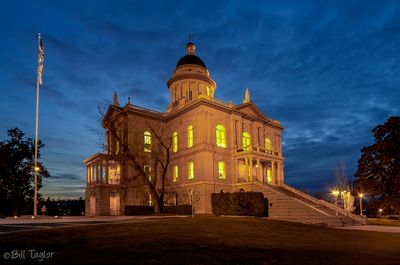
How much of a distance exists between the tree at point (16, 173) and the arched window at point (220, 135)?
84.2 ft

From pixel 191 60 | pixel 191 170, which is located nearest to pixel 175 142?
pixel 191 170

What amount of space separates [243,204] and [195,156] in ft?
41.1

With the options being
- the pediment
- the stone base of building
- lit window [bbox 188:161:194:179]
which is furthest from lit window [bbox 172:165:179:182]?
the pediment

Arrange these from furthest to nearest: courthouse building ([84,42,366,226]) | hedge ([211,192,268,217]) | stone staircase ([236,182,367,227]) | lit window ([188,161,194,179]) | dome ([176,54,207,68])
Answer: dome ([176,54,207,68]) → lit window ([188,161,194,179]) → courthouse building ([84,42,366,226]) → stone staircase ([236,182,367,227]) → hedge ([211,192,268,217])

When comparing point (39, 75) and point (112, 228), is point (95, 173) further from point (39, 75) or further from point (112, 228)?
point (112, 228)

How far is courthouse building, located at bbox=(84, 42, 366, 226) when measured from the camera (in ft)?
136

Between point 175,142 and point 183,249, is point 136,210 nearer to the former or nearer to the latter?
point 175,142

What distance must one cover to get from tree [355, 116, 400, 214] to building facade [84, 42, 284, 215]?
10980 millimetres

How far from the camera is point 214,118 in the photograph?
142 feet

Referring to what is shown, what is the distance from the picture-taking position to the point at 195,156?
140ft

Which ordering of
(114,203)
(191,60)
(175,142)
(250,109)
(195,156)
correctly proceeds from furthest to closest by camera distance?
(191,60) < (250,109) < (175,142) < (114,203) < (195,156)

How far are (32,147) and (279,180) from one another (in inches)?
1399

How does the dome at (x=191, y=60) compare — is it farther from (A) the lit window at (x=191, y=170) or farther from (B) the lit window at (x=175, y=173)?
(A) the lit window at (x=191, y=170)

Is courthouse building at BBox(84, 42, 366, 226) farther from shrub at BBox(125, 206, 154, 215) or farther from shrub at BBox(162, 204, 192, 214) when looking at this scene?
shrub at BBox(125, 206, 154, 215)
